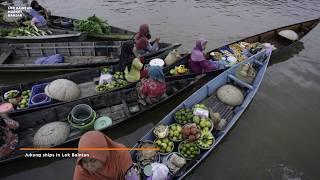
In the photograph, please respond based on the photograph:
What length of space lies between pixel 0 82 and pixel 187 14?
1073 cm

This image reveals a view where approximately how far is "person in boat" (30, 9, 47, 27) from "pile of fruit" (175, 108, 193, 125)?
8280 millimetres

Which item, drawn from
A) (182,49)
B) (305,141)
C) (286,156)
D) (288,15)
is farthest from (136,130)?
(288,15)

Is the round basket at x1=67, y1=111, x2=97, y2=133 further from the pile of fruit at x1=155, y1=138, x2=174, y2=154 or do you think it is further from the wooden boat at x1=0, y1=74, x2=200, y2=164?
the pile of fruit at x1=155, y1=138, x2=174, y2=154

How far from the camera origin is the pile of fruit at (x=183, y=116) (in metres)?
6.73

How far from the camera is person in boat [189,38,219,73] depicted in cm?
868

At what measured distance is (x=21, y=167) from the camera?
6.66 metres

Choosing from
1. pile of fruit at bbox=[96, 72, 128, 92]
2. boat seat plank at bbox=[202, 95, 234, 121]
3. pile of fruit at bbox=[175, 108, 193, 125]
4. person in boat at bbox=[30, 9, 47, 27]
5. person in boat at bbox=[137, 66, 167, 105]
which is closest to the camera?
pile of fruit at bbox=[175, 108, 193, 125]

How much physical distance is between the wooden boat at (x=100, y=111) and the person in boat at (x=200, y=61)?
592 millimetres

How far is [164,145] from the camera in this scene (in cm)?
612

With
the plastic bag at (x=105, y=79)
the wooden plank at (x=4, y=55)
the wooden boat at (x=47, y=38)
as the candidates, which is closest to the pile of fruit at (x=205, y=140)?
the plastic bag at (x=105, y=79)

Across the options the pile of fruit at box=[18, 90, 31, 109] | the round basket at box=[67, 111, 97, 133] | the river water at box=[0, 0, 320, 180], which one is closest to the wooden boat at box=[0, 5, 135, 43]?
the river water at box=[0, 0, 320, 180]

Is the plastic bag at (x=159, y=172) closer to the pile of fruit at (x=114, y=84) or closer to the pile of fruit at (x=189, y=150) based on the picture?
the pile of fruit at (x=189, y=150)

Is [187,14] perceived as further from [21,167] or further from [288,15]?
[21,167]

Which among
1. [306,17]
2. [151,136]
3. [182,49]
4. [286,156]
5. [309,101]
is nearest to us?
[151,136]
